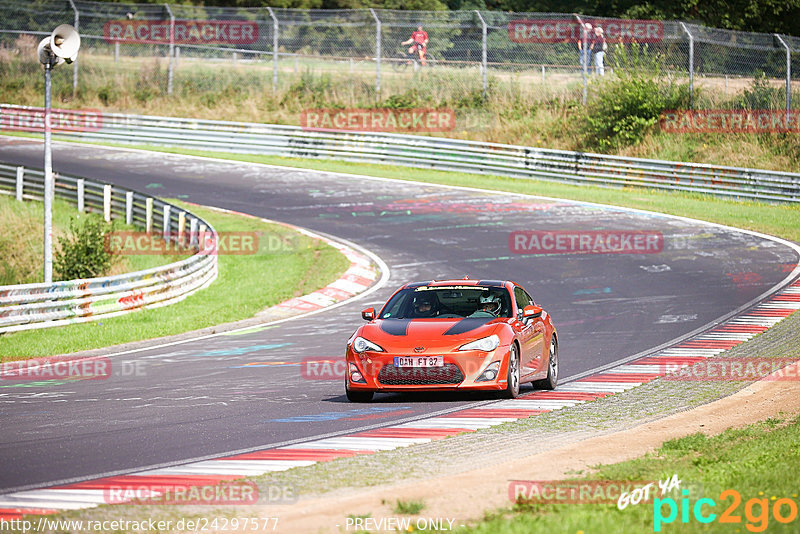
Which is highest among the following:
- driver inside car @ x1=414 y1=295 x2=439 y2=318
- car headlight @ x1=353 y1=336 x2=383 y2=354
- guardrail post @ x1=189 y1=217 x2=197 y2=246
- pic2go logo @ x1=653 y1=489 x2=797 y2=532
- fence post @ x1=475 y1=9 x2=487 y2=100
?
fence post @ x1=475 y1=9 x2=487 y2=100

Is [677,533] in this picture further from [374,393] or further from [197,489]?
[374,393]

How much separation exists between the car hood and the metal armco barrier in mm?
23040

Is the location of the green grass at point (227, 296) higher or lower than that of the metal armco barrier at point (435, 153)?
lower

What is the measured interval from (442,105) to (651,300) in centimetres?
2611

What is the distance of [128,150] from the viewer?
1729 inches

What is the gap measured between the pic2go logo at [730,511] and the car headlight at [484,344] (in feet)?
17.0

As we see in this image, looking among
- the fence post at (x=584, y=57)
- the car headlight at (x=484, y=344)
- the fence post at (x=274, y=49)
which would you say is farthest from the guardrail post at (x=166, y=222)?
the car headlight at (x=484, y=344)

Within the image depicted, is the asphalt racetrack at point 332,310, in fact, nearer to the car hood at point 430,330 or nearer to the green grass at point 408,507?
the car hood at point 430,330

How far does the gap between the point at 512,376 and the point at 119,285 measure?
11254 millimetres

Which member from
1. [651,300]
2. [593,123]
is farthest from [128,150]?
[651,300]

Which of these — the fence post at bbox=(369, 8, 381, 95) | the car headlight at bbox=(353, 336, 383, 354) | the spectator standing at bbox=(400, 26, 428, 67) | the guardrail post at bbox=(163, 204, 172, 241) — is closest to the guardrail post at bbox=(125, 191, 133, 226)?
the guardrail post at bbox=(163, 204, 172, 241)

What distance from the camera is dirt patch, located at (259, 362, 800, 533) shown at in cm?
653

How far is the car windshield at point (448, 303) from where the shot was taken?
12.8m

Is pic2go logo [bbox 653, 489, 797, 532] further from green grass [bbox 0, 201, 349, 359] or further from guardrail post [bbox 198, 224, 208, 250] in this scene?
guardrail post [bbox 198, 224, 208, 250]
